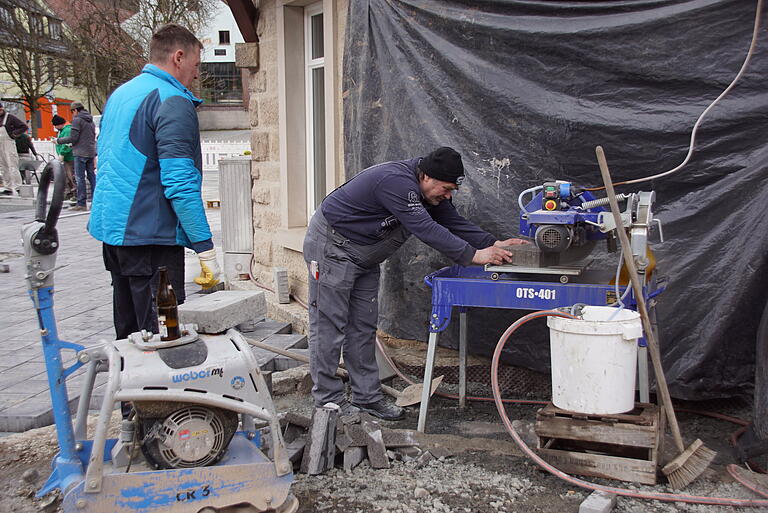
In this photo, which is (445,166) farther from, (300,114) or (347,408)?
(300,114)

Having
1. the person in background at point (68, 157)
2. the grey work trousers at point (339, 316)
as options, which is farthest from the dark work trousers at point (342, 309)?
the person in background at point (68, 157)

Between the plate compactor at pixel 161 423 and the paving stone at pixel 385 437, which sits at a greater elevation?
the plate compactor at pixel 161 423

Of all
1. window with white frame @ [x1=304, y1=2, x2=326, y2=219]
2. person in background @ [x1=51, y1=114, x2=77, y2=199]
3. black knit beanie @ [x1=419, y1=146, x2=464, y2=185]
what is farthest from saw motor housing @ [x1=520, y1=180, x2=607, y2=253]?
person in background @ [x1=51, y1=114, x2=77, y2=199]

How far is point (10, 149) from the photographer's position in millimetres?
16141

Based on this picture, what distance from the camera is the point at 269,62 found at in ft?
23.1

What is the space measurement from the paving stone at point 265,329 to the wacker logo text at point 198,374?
3015 mm

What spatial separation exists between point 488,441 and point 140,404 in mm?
2078

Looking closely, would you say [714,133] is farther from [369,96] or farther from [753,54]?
[369,96]

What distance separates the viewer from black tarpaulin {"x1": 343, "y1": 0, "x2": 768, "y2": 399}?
13.2 ft

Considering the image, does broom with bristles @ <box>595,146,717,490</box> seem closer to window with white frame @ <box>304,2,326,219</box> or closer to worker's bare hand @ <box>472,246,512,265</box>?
worker's bare hand @ <box>472,246,512,265</box>

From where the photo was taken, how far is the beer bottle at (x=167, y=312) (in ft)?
10.5

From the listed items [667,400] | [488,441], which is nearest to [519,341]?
[488,441]

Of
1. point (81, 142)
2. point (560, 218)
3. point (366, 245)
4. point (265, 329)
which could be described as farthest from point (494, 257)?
point (81, 142)

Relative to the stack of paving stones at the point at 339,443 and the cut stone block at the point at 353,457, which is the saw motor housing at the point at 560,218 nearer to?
the stack of paving stones at the point at 339,443
